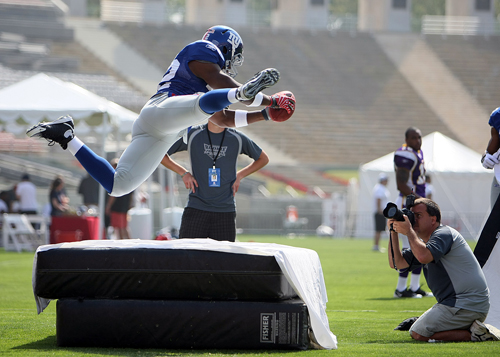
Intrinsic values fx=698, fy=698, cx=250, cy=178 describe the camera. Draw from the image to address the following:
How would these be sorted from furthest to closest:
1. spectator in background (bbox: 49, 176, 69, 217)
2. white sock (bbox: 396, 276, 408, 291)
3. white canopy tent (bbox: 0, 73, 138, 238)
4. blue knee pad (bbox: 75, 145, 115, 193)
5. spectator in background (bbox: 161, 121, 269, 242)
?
spectator in background (bbox: 49, 176, 69, 217) < white canopy tent (bbox: 0, 73, 138, 238) < white sock (bbox: 396, 276, 408, 291) < spectator in background (bbox: 161, 121, 269, 242) < blue knee pad (bbox: 75, 145, 115, 193)

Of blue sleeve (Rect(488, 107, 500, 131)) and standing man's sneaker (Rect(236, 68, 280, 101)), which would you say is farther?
blue sleeve (Rect(488, 107, 500, 131))

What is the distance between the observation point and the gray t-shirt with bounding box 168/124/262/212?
6152 millimetres

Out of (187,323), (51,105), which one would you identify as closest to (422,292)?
(187,323)

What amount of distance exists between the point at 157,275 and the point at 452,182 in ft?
66.2

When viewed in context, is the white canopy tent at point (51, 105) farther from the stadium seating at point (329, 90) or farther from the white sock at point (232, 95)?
the stadium seating at point (329, 90)

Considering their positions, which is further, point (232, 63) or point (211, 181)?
point (211, 181)

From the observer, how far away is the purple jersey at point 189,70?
15.6ft

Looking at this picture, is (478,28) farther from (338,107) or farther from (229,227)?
(229,227)

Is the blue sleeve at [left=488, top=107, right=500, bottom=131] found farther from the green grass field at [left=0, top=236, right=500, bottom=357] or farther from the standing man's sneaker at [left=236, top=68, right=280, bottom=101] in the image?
the standing man's sneaker at [left=236, top=68, right=280, bottom=101]

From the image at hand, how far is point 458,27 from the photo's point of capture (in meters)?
48.2

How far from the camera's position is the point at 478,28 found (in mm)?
48156

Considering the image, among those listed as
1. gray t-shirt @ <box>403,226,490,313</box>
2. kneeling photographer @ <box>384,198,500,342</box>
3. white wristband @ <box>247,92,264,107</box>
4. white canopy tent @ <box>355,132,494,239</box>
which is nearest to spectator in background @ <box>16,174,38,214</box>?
white canopy tent @ <box>355,132,494,239</box>

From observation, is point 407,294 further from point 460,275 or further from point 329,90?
point 329,90

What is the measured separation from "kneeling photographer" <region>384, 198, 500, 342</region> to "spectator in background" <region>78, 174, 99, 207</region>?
1234cm
